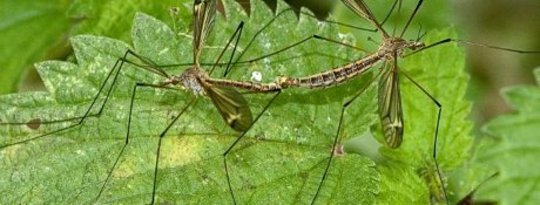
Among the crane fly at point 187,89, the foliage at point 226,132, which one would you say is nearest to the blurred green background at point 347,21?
the crane fly at point 187,89

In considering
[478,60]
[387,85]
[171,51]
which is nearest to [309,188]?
[387,85]

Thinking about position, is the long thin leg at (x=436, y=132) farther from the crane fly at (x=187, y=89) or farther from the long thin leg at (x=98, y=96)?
the long thin leg at (x=98, y=96)

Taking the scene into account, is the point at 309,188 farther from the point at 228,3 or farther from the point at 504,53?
the point at 504,53

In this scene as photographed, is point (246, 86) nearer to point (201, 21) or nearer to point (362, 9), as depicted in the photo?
point (201, 21)

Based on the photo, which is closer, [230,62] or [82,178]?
[82,178]

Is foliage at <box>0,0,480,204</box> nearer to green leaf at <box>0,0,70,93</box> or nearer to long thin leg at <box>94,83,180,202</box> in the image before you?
long thin leg at <box>94,83,180,202</box>

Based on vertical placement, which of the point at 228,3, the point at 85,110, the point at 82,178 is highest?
the point at 228,3
